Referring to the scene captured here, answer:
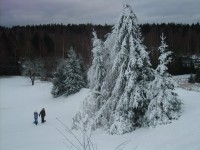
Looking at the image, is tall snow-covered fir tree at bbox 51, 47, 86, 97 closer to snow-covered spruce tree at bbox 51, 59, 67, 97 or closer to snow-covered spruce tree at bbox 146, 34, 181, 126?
snow-covered spruce tree at bbox 51, 59, 67, 97

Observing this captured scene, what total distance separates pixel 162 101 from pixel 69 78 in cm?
1856

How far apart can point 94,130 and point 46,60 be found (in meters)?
46.4

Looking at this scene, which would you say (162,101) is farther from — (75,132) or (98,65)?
(75,132)

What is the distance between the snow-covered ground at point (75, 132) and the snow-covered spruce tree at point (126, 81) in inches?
32.0

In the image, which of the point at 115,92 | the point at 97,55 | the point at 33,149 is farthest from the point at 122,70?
the point at 33,149

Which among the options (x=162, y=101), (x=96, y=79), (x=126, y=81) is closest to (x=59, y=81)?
(x=96, y=79)

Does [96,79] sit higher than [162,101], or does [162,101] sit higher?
[96,79]

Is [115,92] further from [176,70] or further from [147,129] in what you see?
[176,70]

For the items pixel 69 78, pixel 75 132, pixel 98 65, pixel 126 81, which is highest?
pixel 98 65

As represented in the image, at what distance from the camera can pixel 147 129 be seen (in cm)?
1530

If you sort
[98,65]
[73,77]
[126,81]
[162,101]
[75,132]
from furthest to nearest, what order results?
[73,77] < [98,65] < [75,132] < [126,81] < [162,101]

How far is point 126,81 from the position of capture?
16922mm

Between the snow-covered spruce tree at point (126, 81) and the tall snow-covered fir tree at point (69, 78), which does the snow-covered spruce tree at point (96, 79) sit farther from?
the tall snow-covered fir tree at point (69, 78)

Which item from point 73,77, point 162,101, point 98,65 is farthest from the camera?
point 73,77
